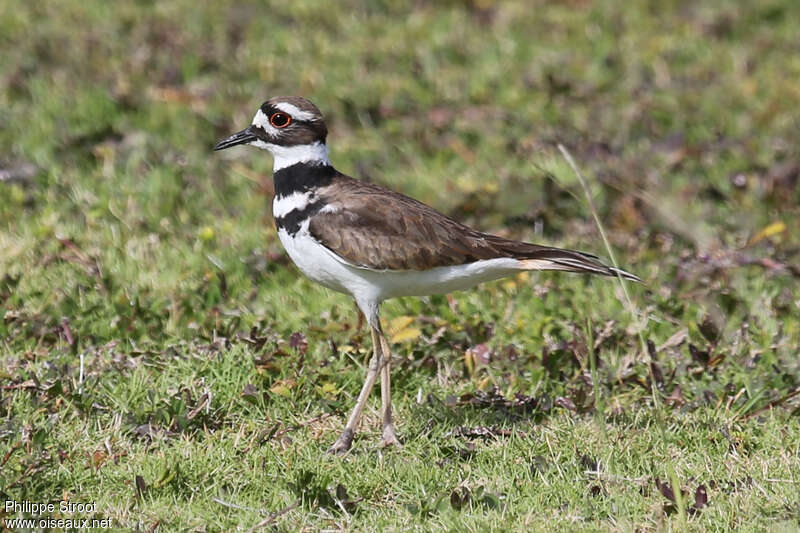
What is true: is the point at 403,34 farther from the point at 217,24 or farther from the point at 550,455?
the point at 550,455

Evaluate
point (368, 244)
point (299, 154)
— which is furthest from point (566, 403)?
A: point (299, 154)

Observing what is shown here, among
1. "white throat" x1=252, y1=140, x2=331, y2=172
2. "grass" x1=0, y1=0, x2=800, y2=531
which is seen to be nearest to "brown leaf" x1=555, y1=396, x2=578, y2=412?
"grass" x1=0, y1=0, x2=800, y2=531

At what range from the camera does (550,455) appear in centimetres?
562

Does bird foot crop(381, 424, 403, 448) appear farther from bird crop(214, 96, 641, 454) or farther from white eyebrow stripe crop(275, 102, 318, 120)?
white eyebrow stripe crop(275, 102, 318, 120)

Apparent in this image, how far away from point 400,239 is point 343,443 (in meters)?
1.02

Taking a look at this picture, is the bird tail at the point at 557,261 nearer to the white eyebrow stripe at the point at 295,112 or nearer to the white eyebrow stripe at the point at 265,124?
the white eyebrow stripe at the point at 295,112

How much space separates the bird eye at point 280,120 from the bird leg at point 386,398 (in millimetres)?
1149

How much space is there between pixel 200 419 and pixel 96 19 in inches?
252

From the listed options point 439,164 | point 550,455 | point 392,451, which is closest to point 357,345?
point 392,451

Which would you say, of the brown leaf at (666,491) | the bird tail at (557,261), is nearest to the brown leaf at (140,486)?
the bird tail at (557,261)

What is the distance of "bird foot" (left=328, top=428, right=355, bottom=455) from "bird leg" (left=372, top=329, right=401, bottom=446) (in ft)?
0.53

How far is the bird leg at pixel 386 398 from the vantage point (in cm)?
579

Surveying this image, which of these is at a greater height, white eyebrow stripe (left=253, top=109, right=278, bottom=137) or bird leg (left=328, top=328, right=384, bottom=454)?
white eyebrow stripe (left=253, top=109, right=278, bottom=137)

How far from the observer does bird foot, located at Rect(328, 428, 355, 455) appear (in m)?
5.66
